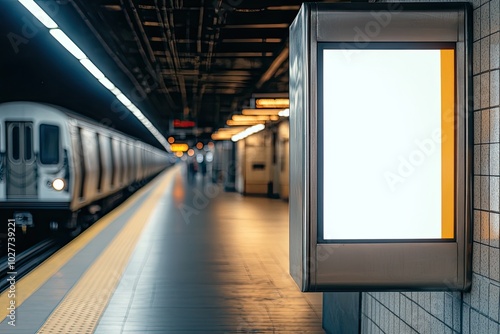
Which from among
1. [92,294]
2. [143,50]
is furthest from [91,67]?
Answer: [92,294]

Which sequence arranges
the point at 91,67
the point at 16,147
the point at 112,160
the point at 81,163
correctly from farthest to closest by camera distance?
the point at 112,160
the point at 81,163
the point at 16,147
the point at 91,67

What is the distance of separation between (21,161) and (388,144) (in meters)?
9.36

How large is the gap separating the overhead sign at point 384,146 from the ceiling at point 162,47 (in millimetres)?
3275

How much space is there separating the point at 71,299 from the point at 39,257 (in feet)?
12.0

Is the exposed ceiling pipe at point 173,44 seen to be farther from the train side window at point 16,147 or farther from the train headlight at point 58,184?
the train side window at point 16,147

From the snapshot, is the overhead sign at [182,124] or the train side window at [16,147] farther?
the overhead sign at [182,124]

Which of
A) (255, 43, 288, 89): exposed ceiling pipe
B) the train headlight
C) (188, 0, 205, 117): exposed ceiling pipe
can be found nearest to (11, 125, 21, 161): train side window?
the train headlight

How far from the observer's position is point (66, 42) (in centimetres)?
757

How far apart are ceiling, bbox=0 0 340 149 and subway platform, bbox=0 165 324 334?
2624mm

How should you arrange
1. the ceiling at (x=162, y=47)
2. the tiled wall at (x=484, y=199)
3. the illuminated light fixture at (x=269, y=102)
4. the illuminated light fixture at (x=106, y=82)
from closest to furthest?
the tiled wall at (x=484, y=199) → the ceiling at (x=162, y=47) → the illuminated light fixture at (x=106, y=82) → the illuminated light fixture at (x=269, y=102)

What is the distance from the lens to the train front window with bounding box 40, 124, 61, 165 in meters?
11.7

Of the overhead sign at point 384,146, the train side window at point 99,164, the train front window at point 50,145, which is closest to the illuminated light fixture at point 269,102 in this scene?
the train front window at point 50,145

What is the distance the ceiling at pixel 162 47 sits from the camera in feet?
25.2

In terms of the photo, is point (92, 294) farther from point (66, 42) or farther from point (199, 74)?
point (199, 74)
